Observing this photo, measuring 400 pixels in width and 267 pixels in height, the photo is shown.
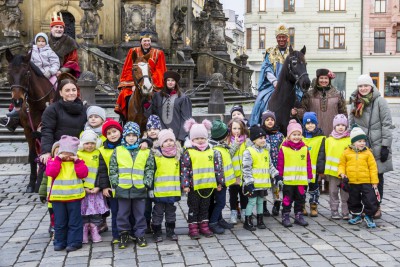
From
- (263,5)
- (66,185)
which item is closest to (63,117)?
(66,185)

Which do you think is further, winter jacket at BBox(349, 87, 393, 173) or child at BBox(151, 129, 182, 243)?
winter jacket at BBox(349, 87, 393, 173)

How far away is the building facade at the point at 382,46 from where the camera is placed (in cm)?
5212

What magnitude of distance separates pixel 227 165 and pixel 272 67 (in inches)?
148

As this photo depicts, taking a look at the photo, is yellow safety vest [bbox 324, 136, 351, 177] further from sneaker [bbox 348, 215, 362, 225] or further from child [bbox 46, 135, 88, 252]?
child [bbox 46, 135, 88, 252]

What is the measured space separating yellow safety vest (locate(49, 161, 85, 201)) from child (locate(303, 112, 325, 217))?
3.52m

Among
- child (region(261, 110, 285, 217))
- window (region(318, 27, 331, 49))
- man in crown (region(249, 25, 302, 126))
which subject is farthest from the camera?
window (region(318, 27, 331, 49))

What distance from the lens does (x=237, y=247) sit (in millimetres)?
6715

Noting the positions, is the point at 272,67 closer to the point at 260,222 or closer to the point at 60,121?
the point at 260,222

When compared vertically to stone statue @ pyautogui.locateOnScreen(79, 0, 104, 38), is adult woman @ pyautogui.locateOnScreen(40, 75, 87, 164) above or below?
below

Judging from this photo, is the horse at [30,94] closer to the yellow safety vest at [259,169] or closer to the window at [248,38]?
the yellow safety vest at [259,169]

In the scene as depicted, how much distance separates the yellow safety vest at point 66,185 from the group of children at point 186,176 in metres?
0.01

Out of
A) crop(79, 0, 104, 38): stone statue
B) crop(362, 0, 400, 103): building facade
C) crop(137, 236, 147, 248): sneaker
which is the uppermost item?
crop(362, 0, 400, 103): building facade

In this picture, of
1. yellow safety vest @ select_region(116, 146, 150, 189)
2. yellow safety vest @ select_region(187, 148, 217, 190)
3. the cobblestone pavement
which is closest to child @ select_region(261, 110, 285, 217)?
the cobblestone pavement

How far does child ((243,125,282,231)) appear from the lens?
752 centimetres
